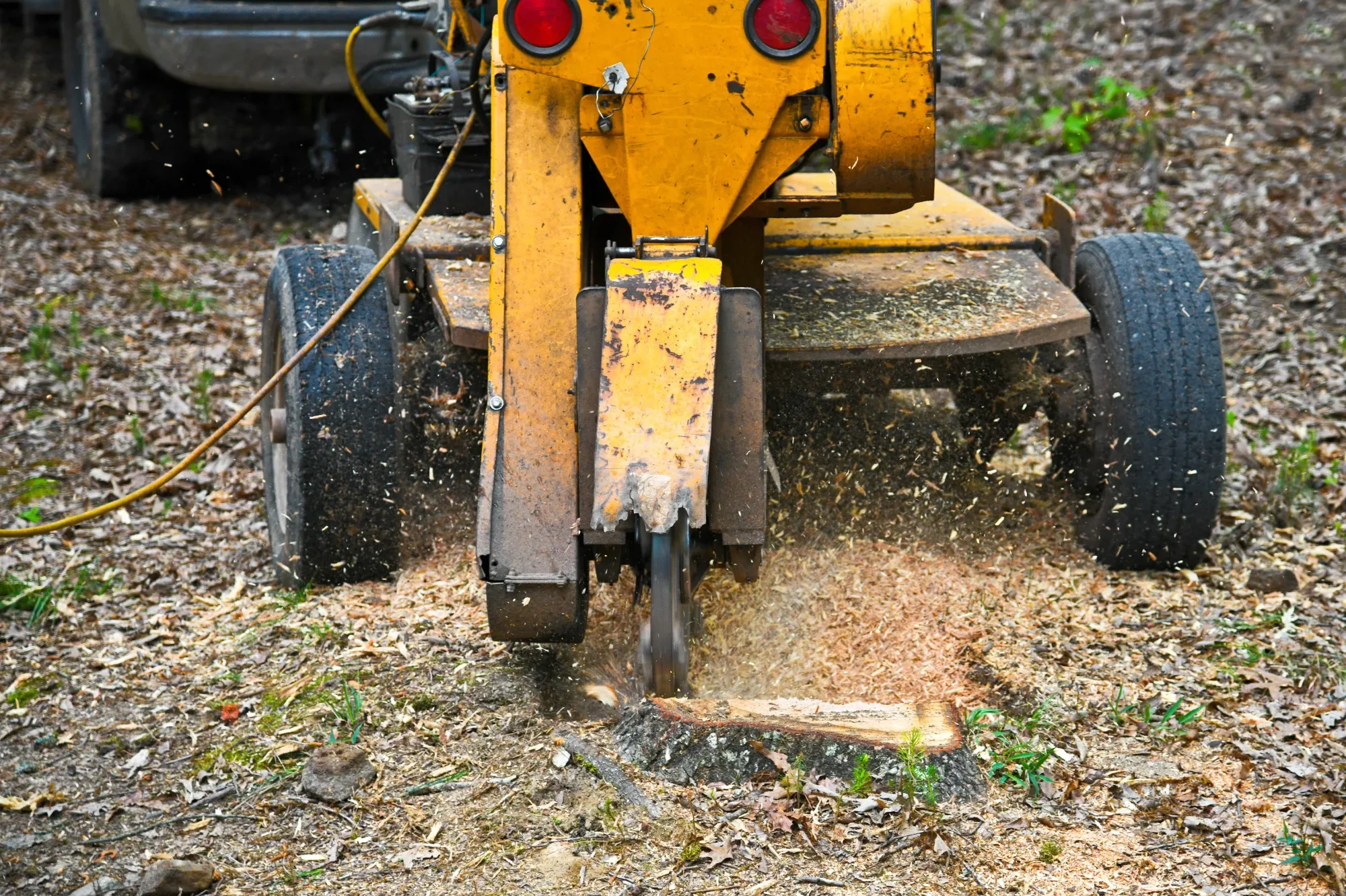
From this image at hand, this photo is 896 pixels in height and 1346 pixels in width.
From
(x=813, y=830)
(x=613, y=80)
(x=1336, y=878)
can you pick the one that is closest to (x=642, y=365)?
(x=613, y=80)

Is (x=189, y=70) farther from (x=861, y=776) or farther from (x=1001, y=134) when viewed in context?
(x=861, y=776)

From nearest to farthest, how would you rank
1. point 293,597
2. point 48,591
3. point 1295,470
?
1. point 293,597
2. point 48,591
3. point 1295,470

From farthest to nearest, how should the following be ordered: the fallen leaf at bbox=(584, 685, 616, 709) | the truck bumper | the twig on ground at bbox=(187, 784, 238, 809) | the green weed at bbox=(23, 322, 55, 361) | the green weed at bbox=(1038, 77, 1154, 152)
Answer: the green weed at bbox=(1038, 77, 1154, 152)
the truck bumper
the green weed at bbox=(23, 322, 55, 361)
the fallen leaf at bbox=(584, 685, 616, 709)
the twig on ground at bbox=(187, 784, 238, 809)

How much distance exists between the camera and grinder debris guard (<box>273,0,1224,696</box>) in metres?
3.09

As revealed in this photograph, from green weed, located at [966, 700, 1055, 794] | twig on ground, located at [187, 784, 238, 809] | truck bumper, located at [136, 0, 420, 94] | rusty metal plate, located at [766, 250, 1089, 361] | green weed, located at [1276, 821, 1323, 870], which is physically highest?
truck bumper, located at [136, 0, 420, 94]

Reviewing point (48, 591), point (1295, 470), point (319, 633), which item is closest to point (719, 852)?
point (319, 633)

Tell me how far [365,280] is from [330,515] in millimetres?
680

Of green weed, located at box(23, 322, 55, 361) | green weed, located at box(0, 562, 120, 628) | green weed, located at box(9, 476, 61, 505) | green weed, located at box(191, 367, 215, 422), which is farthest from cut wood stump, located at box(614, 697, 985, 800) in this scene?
green weed, located at box(23, 322, 55, 361)

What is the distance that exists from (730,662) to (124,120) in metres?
6.19

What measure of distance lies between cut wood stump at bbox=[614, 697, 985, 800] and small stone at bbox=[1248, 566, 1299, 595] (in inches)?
61.9

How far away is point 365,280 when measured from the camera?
156 inches

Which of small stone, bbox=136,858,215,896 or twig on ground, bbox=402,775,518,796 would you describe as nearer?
small stone, bbox=136,858,215,896

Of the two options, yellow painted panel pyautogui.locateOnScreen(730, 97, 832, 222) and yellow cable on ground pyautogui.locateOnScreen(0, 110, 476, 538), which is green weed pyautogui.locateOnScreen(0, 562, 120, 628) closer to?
yellow cable on ground pyautogui.locateOnScreen(0, 110, 476, 538)

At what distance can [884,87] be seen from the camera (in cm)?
332
